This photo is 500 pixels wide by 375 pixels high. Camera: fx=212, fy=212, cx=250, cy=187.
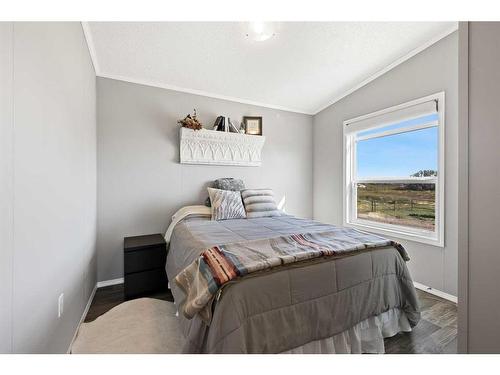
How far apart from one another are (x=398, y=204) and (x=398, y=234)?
38 cm

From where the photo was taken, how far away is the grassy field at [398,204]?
2.42 m

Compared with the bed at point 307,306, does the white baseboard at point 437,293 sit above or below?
below

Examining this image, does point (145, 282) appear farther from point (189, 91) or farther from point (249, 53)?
point (249, 53)

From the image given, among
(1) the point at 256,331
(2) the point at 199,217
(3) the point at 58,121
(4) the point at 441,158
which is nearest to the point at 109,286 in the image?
(2) the point at 199,217

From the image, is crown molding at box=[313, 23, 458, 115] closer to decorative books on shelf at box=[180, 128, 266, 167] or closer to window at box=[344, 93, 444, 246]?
window at box=[344, 93, 444, 246]

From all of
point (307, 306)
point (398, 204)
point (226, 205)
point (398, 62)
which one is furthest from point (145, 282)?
point (398, 62)

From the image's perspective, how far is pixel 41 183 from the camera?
104 cm

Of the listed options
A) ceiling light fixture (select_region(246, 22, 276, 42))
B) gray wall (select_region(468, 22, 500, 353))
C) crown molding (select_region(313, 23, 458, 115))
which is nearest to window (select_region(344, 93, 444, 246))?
crown molding (select_region(313, 23, 458, 115))

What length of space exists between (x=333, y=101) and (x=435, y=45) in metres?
1.32

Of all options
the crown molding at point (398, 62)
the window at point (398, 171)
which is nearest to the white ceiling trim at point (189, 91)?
the crown molding at point (398, 62)

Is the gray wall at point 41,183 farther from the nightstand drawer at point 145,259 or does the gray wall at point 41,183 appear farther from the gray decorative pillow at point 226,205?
the gray decorative pillow at point 226,205

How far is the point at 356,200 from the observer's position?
3.20m

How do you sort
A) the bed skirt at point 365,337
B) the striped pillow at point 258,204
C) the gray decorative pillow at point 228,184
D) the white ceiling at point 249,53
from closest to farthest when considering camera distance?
the bed skirt at point 365,337 < the white ceiling at point 249,53 < the striped pillow at point 258,204 < the gray decorative pillow at point 228,184
